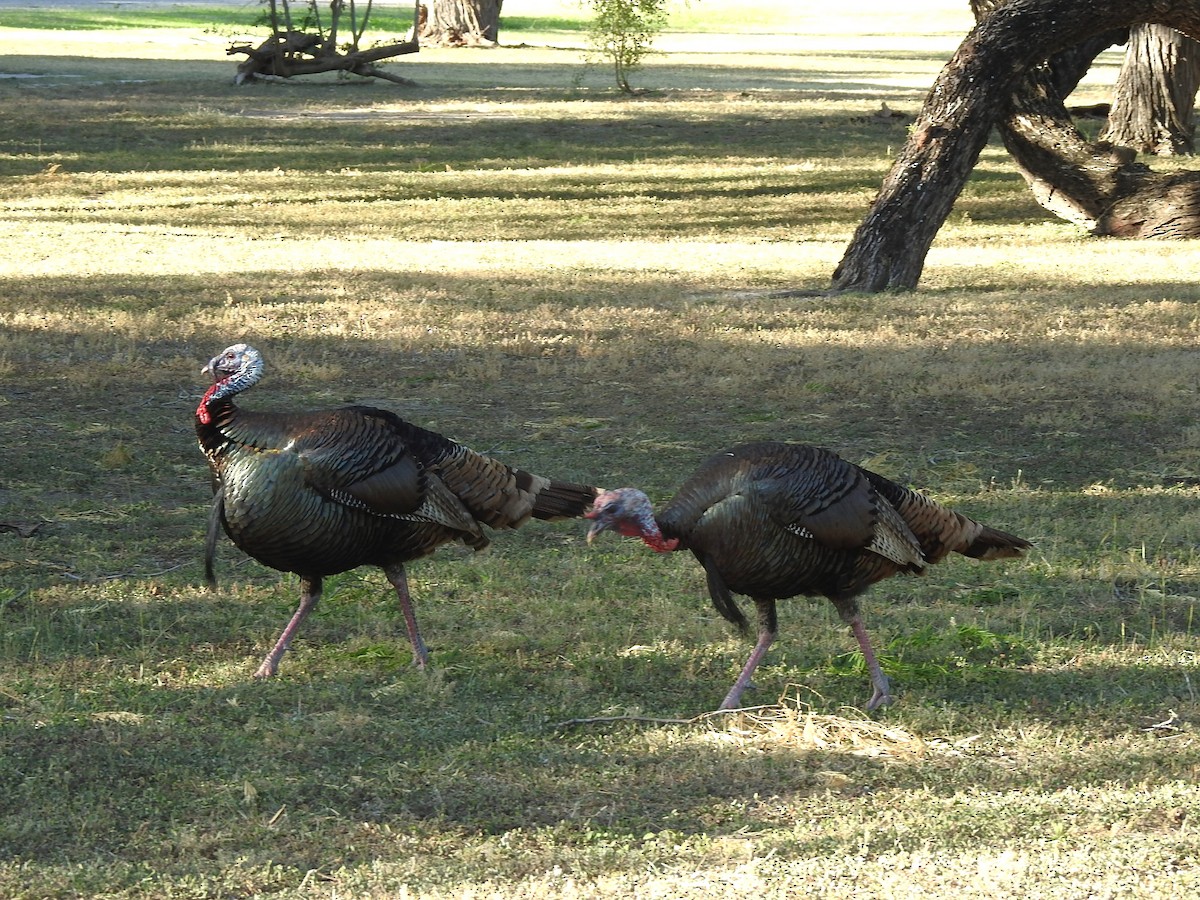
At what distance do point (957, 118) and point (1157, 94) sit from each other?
11221 millimetres

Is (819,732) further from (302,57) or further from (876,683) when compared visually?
(302,57)

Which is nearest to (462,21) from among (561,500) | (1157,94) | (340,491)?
(1157,94)

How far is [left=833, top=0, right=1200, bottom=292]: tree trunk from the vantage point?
13656 mm

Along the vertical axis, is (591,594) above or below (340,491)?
below

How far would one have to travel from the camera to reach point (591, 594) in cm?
679

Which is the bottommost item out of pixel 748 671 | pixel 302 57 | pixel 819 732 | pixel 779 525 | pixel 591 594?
pixel 591 594

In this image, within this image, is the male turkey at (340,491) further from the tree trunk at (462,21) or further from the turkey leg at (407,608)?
the tree trunk at (462,21)

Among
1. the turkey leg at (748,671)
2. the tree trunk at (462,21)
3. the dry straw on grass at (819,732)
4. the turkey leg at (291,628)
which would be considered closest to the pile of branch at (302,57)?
the tree trunk at (462,21)

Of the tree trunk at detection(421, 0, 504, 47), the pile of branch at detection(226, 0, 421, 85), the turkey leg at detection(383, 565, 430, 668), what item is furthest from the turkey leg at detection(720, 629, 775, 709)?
the tree trunk at detection(421, 0, 504, 47)

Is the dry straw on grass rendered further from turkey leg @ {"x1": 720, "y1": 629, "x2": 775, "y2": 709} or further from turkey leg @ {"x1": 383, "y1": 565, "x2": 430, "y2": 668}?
turkey leg @ {"x1": 383, "y1": 565, "x2": 430, "y2": 668}

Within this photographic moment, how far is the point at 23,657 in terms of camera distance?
5980mm

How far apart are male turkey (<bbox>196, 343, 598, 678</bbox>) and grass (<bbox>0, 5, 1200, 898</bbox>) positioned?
49 centimetres

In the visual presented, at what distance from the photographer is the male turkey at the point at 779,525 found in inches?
203

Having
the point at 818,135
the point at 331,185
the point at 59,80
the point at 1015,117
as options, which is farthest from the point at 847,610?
the point at 59,80
